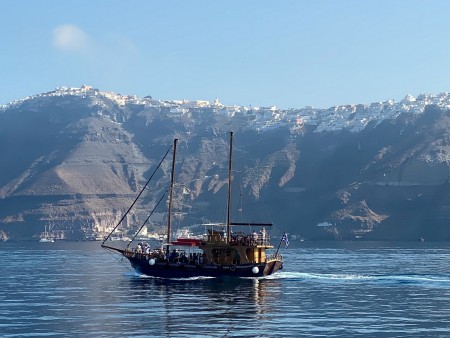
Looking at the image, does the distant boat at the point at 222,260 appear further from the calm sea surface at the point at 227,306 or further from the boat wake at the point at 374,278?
the boat wake at the point at 374,278

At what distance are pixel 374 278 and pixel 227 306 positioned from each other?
3737cm

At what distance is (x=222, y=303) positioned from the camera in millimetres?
89750

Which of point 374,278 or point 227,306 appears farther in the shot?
point 374,278

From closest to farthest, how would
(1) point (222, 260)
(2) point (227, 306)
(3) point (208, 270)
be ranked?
(2) point (227, 306) < (3) point (208, 270) < (1) point (222, 260)

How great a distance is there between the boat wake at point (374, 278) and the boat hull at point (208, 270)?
2766 millimetres

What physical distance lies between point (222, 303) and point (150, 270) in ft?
109

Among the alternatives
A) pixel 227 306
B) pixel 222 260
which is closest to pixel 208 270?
pixel 222 260

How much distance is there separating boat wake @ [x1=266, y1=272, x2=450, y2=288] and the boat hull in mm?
2766

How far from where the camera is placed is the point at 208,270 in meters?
117

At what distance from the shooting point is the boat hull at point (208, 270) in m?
117

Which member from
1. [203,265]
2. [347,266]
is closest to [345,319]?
[203,265]

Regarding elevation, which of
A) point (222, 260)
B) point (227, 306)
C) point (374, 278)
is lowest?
point (227, 306)

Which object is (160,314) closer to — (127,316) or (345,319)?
(127,316)

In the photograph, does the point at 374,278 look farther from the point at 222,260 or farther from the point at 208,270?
the point at 208,270
